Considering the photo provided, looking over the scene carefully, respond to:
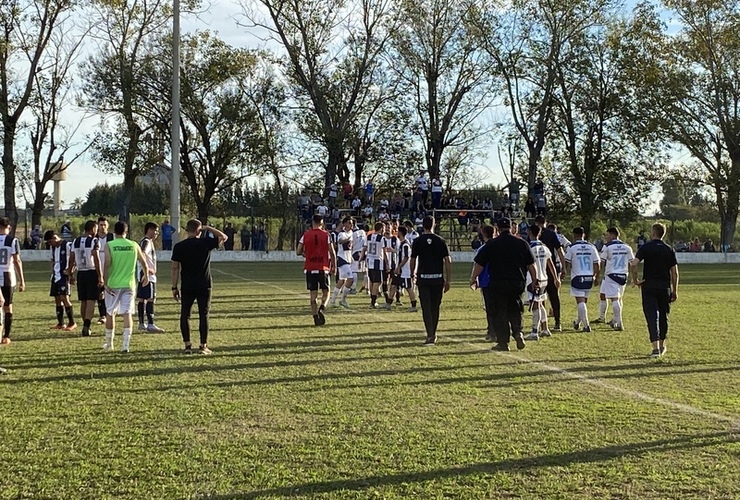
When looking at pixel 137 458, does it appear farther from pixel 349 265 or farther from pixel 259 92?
pixel 259 92

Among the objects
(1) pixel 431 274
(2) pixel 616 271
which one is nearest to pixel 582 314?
(2) pixel 616 271

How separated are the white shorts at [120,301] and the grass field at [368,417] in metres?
0.59

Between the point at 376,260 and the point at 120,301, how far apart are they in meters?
8.57

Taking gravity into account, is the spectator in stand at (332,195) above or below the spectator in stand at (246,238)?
above

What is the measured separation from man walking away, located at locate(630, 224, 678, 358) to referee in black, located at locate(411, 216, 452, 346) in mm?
2720

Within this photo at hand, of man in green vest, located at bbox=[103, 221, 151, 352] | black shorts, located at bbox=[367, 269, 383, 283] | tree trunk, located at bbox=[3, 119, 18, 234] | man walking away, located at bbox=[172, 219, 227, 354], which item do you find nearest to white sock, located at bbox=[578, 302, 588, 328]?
black shorts, located at bbox=[367, 269, 383, 283]

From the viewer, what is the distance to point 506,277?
11820 millimetres

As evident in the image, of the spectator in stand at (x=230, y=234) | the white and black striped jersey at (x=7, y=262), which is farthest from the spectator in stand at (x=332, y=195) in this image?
the white and black striped jersey at (x=7, y=262)

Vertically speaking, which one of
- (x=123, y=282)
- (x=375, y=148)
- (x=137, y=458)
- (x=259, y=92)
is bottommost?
(x=137, y=458)

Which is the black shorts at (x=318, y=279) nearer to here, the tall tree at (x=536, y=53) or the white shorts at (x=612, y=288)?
the white shorts at (x=612, y=288)

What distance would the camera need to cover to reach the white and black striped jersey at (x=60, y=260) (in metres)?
15.2

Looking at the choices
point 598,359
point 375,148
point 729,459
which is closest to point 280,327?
point 598,359

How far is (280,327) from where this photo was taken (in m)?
15.1

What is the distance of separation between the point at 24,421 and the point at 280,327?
757cm
